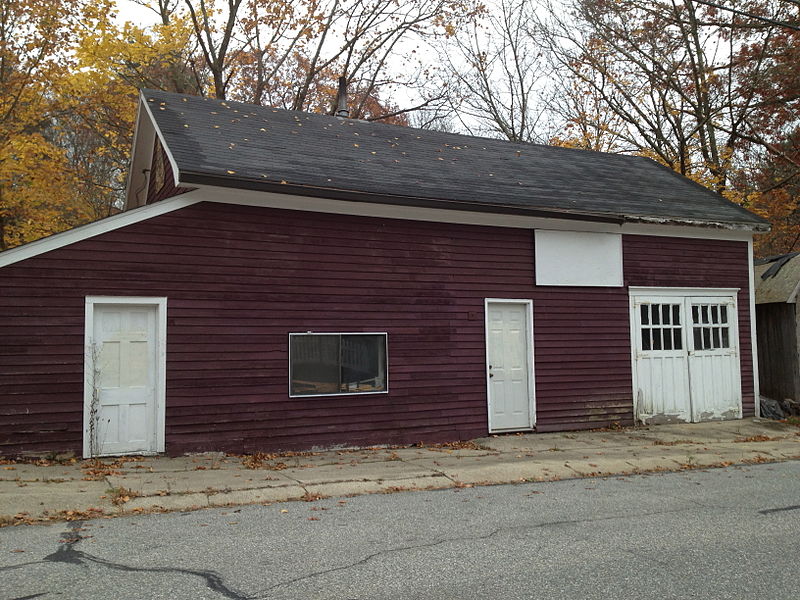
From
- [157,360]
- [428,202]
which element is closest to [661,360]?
[428,202]

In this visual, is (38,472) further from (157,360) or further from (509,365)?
(509,365)

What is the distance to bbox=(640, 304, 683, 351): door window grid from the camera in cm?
1304

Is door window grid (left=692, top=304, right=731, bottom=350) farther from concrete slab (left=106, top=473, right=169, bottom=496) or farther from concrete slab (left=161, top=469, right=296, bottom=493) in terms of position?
concrete slab (left=106, top=473, right=169, bottom=496)

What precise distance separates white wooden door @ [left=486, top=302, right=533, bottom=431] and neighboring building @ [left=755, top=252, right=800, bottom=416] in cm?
590

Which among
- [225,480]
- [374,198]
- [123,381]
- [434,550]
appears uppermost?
[374,198]

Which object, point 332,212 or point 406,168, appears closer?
point 332,212

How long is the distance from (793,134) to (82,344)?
2384 centimetres

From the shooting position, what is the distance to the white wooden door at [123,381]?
912cm

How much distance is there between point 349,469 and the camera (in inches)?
350

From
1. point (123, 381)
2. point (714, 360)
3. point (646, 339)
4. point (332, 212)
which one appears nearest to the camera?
point (123, 381)

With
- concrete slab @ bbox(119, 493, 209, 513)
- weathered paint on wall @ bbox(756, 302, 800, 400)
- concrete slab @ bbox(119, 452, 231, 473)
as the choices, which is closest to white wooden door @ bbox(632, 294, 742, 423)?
weathered paint on wall @ bbox(756, 302, 800, 400)

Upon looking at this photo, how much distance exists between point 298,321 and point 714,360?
8221mm

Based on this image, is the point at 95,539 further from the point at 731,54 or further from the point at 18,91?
the point at 731,54

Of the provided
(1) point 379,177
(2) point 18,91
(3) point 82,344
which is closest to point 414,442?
(1) point 379,177
